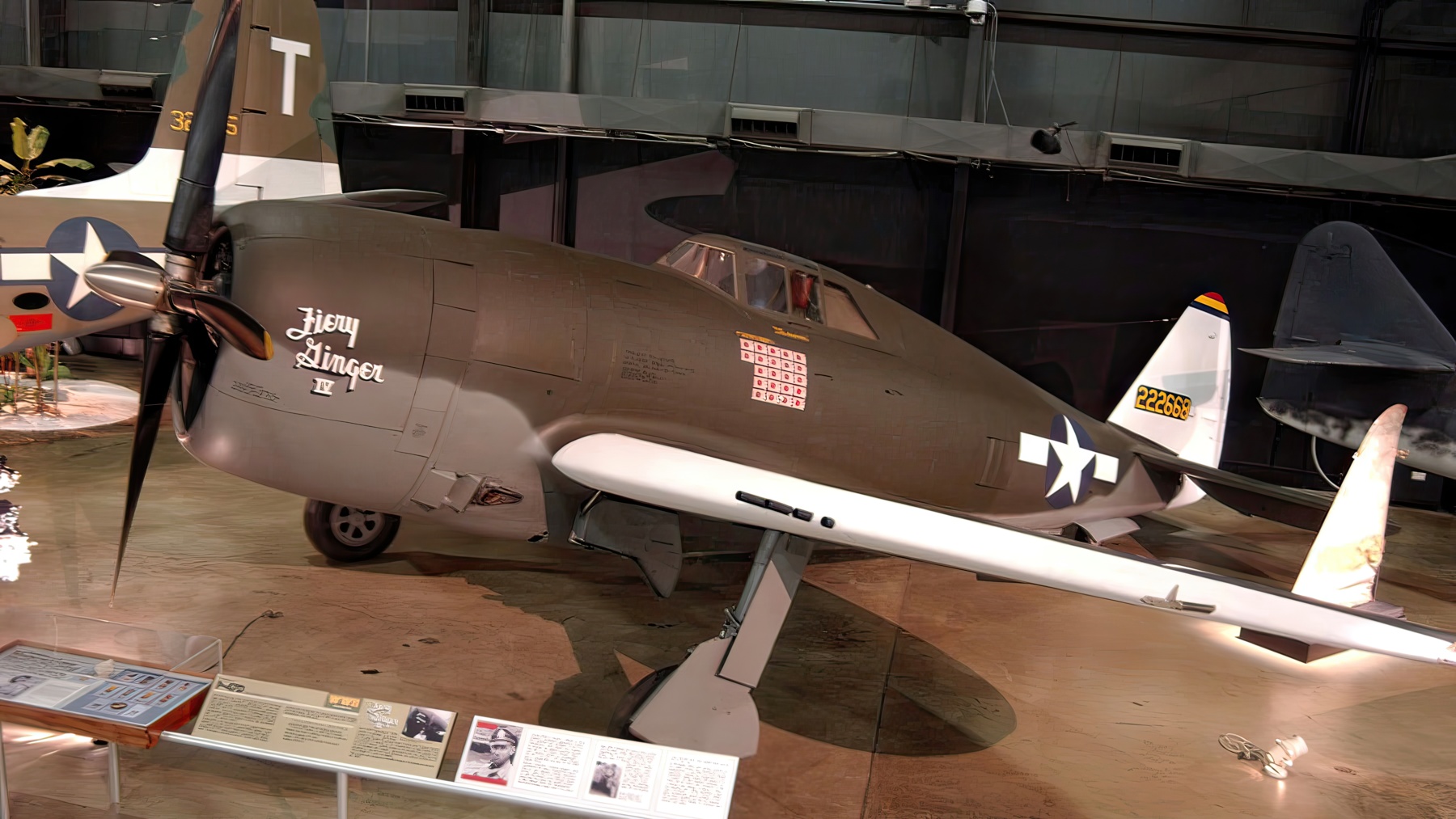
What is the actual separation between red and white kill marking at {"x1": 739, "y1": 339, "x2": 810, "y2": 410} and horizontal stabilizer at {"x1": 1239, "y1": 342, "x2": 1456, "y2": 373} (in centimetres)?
469

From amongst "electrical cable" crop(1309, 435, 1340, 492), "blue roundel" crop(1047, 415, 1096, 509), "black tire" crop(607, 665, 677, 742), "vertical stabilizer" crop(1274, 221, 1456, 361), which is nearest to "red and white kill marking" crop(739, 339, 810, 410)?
"black tire" crop(607, 665, 677, 742)

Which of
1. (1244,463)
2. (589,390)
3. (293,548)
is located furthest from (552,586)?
(1244,463)

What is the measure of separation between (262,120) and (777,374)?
6237 mm

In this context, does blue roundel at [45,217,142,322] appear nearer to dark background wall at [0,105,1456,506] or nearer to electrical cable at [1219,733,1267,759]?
dark background wall at [0,105,1456,506]

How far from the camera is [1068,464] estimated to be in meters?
A: 5.91

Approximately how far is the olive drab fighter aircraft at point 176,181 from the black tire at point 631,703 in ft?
17.0

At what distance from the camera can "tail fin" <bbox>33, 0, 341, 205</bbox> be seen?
27.2ft

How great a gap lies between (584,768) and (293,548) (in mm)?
4334

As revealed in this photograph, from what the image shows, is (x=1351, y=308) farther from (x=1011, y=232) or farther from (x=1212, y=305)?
(x=1011, y=232)

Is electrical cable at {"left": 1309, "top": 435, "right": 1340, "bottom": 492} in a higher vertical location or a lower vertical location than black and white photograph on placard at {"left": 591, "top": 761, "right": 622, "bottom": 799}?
lower

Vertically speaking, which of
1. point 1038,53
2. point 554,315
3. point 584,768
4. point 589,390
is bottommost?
point 584,768

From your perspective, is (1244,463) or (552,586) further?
(1244,463)

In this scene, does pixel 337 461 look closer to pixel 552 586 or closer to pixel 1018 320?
pixel 552 586

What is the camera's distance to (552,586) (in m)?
6.20
